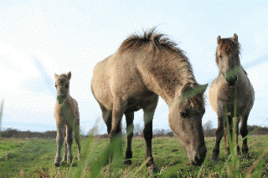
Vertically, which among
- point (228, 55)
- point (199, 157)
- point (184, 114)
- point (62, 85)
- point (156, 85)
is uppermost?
point (228, 55)

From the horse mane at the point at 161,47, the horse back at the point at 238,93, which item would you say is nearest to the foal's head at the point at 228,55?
the horse back at the point at 238,93

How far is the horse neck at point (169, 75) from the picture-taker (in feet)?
13.3

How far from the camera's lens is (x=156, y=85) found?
177 inches

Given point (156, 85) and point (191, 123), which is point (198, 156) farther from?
point (156, 85)

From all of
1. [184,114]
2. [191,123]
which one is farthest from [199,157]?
[184,114]

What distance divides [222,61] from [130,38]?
2.30 m

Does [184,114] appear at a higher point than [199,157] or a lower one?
higher

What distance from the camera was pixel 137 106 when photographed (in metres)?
5.47

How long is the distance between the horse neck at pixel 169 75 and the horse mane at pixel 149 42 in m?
0.37

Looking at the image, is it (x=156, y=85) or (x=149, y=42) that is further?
(x=149, y=42)

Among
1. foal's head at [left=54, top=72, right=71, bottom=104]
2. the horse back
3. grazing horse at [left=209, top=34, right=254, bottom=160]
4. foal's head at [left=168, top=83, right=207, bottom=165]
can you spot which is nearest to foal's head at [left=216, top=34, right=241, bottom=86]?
grazing horse at [left=209, top=34, right=254, bottom=160]

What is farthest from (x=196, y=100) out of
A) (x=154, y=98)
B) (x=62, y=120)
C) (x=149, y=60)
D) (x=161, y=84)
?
(x=62, y=120)

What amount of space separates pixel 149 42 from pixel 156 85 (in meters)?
1.26

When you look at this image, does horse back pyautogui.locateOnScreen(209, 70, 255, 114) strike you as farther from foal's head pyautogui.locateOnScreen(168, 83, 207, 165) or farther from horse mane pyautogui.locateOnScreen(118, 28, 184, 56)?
foal's head pyautogui.locateOnScreen(168, 83, 207, 165)
